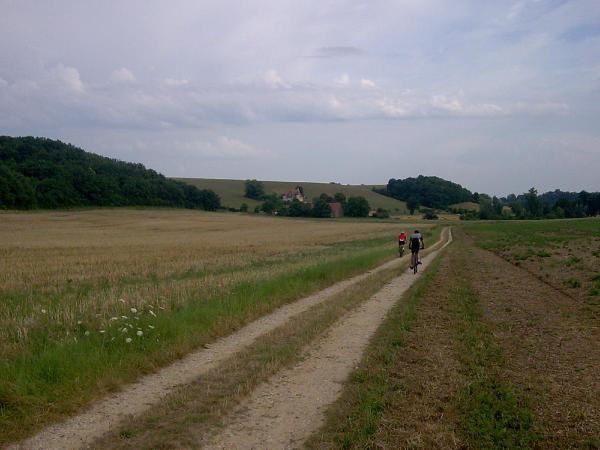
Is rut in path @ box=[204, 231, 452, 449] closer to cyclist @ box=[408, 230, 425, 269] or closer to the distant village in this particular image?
cyclist @ box=[408, 230, 425, 269]

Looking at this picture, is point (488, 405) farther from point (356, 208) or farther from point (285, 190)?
point (285, 190)

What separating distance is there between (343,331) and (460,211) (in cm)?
16118

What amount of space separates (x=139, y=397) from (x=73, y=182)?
103 metres

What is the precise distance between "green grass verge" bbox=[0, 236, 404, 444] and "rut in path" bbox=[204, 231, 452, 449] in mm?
2099

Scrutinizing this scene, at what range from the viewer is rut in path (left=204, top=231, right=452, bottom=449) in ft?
19.6

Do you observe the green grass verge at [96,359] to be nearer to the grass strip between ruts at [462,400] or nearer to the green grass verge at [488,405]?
the grass strip between ruts at [462,400]

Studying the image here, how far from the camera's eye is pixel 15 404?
22.2ft

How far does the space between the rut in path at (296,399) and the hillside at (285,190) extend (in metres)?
140

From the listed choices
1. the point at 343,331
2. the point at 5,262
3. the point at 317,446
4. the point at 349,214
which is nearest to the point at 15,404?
the point at 317,446

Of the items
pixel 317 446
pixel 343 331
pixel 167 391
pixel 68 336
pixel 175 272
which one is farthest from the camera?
pixel 175 272

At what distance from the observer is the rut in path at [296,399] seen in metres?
5.97

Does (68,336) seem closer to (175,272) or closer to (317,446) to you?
(317,446)

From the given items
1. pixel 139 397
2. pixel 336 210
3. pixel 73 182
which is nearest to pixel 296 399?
pixel 139 397

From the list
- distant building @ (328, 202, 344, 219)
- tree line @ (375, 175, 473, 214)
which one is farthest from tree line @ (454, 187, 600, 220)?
distant building @ (328, 202, 344, 219)
